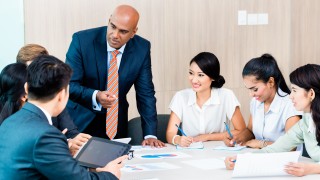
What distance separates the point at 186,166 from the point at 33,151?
1270 millimetres

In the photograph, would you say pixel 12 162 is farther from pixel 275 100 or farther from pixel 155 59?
pixel 155 59

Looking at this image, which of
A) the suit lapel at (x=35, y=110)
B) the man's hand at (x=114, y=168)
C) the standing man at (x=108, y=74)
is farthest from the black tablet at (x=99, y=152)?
the standing man at (x=108, y=74)

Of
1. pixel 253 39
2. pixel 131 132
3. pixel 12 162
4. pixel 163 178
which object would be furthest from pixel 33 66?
pixel 253 39

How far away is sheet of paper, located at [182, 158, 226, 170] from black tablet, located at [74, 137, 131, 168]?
0.60 m

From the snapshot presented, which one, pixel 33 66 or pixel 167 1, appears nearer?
pixel 33 66

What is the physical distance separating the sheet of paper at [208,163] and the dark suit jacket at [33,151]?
3.63 ft

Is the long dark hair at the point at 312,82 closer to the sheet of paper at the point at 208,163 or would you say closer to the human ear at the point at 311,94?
the human ear at the point at 311,94

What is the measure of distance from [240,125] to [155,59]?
1.61m

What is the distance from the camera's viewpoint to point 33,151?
203cm

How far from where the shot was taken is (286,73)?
6039mm

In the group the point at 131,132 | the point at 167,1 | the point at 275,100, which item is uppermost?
the point at 167,1

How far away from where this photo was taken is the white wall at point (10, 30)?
485 centimetres

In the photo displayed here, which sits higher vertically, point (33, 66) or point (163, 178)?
point (33, 66)

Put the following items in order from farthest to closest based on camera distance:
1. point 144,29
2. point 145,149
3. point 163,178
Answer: point 144,29, point 145,149, point 163,178
